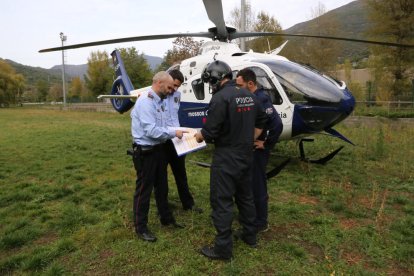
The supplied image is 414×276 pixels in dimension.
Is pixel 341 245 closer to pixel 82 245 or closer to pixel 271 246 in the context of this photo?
pixel 271 246

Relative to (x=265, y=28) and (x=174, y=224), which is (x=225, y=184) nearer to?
(x=174, y=224)

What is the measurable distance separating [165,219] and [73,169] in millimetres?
4162

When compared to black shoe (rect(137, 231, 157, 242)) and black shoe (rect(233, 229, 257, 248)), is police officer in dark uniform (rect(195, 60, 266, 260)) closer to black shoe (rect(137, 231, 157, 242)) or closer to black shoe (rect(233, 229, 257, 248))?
black shoe (rect(233, 229, 257, 248))

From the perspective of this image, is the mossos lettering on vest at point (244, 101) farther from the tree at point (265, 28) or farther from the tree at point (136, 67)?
the tree at point (136, 67)

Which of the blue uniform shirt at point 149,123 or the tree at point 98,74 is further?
the tree at point 98,74

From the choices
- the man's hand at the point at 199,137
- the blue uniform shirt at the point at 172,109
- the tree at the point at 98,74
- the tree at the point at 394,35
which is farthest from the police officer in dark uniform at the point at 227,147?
the tree at the point at 98,74

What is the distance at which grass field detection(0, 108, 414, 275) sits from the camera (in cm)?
337

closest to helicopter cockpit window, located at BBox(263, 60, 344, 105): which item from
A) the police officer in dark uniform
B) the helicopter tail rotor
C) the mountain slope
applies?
Answer: the police officer in dark uniform

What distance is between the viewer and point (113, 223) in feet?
14.1

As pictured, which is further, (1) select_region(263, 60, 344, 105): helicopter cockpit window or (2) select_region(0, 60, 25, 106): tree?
(2) select_region(0, 60, 25, 106): tree

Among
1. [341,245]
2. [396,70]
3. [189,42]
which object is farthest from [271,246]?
[189,42]

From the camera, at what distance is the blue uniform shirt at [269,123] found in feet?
12.7

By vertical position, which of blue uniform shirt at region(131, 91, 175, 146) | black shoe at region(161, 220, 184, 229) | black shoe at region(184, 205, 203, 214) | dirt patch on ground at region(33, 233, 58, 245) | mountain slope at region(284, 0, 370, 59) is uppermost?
mountain slope at region(284, 0, 370, 59)

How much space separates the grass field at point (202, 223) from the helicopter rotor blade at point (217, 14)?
2976 mm
